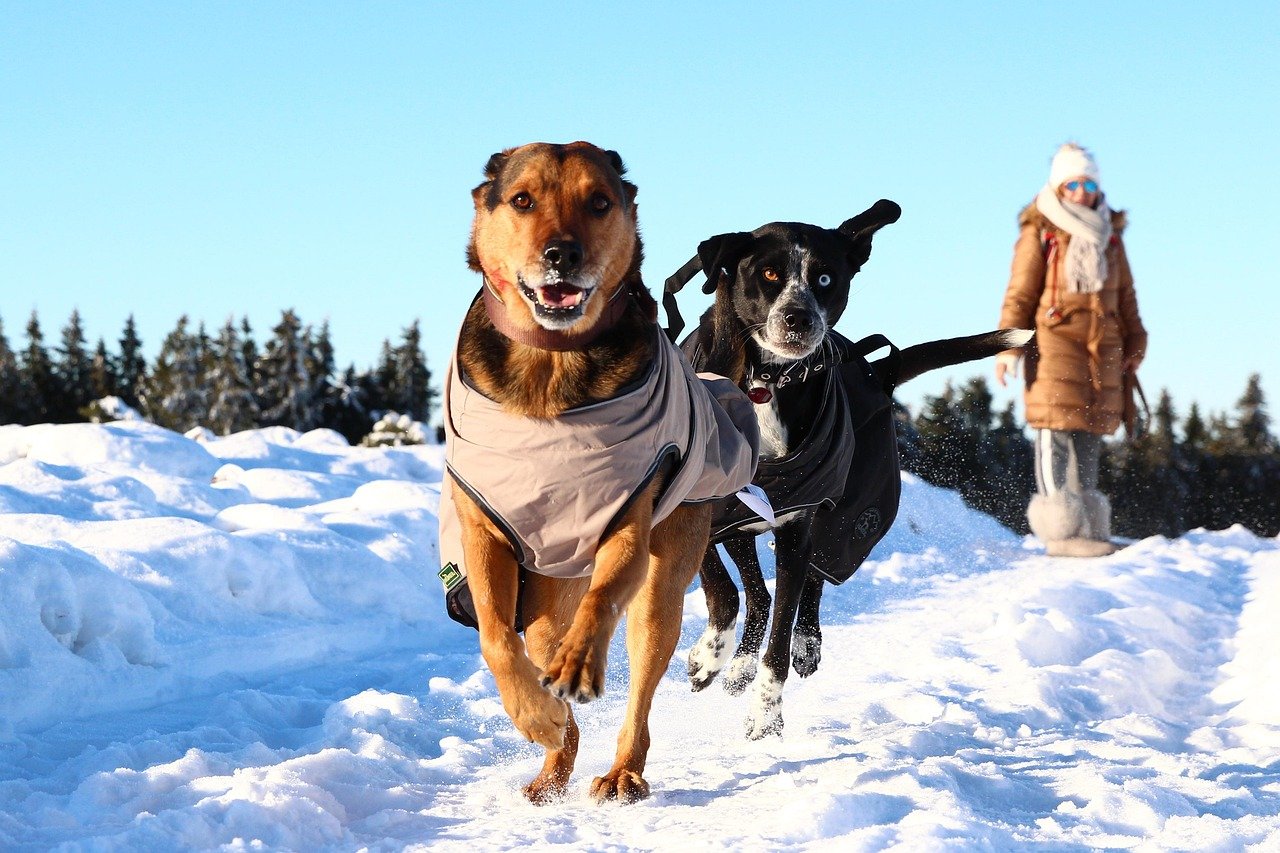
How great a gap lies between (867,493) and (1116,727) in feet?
5.01

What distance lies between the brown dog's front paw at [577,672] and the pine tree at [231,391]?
178 ft

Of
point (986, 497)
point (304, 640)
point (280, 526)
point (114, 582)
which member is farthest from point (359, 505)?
point (986, 497)

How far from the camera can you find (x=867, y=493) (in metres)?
5.90

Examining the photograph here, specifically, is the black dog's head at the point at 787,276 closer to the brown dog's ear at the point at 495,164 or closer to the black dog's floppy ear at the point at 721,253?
the black dog's floppy ear at the point at 721,253

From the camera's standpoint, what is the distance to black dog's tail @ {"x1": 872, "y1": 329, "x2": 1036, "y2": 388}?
6.11 metres

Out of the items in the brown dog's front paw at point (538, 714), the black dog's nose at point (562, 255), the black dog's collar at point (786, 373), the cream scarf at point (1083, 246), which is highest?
the cream scarf at point (1083, 246)

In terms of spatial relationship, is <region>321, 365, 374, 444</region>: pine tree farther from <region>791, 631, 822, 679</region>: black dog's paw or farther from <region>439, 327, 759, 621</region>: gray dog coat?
<region>439, 327, 759, 621</region>: gray dog coat

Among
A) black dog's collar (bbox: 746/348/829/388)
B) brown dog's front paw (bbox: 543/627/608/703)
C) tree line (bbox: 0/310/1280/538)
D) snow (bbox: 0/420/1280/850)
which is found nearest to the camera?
snow (bbox: 0/420/1280/850)

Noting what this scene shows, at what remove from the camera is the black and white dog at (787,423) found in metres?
5.22

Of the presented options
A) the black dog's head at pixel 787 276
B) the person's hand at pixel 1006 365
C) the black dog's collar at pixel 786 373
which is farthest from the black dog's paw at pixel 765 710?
the person's hand at pixel 1006 365

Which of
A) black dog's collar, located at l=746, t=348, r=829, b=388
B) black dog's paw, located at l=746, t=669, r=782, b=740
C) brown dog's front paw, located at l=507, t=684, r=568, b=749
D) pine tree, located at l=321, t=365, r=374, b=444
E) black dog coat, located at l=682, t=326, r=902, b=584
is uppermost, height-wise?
pine tree, located at l=321, t=365, r=374, b=444

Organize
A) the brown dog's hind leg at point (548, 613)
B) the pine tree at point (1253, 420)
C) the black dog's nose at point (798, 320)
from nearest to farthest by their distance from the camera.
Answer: the brown dog's hind leg at point (548, 613) → the black dog's nose at point (798, 320) → the pine tree at point (1253, 420)

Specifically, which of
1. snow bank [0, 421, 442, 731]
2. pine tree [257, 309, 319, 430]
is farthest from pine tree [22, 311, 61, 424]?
snow bank [0, 421, 442, 731]

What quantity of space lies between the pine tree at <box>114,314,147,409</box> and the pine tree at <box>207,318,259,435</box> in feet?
29.3
